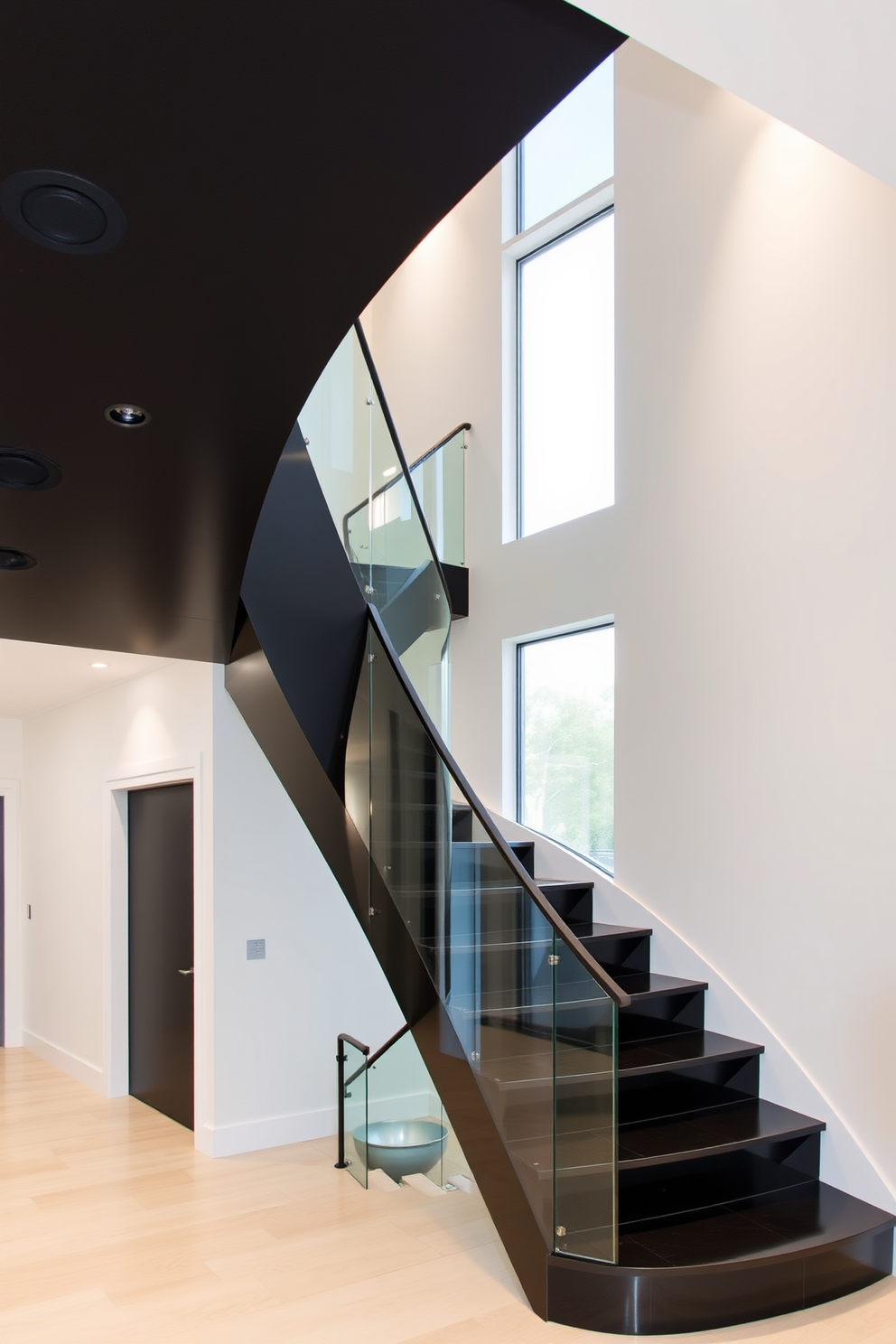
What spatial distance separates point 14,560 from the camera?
3568mm

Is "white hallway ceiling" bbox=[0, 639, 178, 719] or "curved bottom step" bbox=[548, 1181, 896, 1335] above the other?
"white hallway ceiling" bbox=[0, 639, 178, 719]

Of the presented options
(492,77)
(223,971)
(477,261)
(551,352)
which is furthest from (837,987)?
(477,261)

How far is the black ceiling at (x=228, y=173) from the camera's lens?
1415 mm

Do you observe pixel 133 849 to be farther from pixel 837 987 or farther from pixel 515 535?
pixel 837 987

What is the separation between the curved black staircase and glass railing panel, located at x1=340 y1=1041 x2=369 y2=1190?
108 centimetres

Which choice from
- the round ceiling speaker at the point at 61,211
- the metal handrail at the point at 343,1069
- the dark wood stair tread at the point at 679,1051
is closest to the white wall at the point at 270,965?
the metal handrail at the point at 343,1069

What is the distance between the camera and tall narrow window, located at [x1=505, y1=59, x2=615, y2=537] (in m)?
6.44

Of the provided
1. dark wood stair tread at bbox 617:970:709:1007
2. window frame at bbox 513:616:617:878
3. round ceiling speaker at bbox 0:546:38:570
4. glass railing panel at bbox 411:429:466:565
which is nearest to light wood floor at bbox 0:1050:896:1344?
dark wood stair tread at bbox 617:970:709:1007

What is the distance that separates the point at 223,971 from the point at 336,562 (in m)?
2.64

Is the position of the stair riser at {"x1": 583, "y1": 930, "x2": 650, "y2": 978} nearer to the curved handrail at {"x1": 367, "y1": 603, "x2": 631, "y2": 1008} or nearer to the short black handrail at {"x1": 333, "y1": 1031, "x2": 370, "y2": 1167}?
the curved handrail at {"x1": 367, "y1": 603, "x2": 631, "y2": 1008}

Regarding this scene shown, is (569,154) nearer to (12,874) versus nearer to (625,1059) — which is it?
(625,1059)

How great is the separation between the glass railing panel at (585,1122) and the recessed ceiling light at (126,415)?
233 centimetres

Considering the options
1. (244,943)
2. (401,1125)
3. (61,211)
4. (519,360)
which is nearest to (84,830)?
(244,943)

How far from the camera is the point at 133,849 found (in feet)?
23.2
